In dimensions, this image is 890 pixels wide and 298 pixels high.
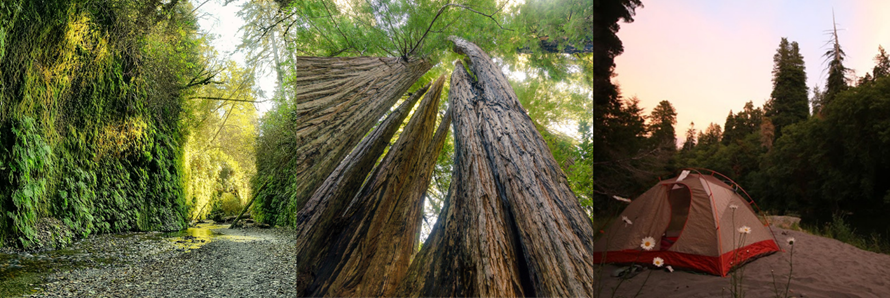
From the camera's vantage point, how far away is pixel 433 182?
2555 millimetres

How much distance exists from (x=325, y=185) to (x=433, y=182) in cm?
66

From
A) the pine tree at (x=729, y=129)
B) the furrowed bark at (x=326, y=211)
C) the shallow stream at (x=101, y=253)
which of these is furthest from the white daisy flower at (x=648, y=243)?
the shallow stream at (x=101, y=253)

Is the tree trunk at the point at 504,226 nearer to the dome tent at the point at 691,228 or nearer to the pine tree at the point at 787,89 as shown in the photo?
the dome tent at the point at 691,228

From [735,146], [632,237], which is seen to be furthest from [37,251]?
[735,146]

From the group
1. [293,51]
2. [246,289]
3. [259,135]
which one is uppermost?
[293,51]

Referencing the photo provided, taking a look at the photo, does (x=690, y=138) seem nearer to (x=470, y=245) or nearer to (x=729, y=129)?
(x=729, y=129)

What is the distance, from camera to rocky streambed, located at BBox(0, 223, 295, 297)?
66.0 inches

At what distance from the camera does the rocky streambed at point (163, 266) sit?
1.68 meters

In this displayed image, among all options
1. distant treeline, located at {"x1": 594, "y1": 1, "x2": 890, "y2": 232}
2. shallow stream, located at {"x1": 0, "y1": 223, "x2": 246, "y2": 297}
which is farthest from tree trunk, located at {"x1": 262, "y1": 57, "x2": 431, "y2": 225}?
distant treeline, located at {"x1": 594, "y1": 1, "x2": 890, "y2": 232}

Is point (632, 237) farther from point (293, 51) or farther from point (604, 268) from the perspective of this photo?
point (293, 51)

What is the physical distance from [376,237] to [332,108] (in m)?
0.88

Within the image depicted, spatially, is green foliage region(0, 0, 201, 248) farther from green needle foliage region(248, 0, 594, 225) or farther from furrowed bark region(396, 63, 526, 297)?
furrowed bark region(396, 63, 526, 297)

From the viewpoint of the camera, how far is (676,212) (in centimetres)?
255

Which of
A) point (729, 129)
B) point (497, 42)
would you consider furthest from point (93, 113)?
point (729, 129)
